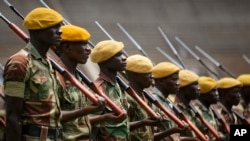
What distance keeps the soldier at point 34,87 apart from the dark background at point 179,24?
491cm

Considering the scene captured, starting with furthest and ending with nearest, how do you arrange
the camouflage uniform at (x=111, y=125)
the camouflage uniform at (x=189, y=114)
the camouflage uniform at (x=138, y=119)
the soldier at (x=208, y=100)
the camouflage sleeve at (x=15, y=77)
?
1. the soldier at (x=208, y=100)
2. the camouflage uniform at (x=189, y=114)
3. the camouflage uniform at (x=138, y=119)
4. the camouflage uniform at (x=111, y=125)
5. the camouflage sleeve at (x=15, y=77)

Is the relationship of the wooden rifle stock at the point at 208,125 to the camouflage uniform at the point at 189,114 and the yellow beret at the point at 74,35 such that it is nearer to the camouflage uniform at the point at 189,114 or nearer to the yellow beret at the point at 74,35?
the camouflage uniform at the point at 189,114

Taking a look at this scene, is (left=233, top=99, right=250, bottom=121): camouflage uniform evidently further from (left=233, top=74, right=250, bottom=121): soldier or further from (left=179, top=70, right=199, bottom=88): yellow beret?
(left=179, top=70, right=199, bottom=88): yellow beret

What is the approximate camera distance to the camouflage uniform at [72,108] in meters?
6.03

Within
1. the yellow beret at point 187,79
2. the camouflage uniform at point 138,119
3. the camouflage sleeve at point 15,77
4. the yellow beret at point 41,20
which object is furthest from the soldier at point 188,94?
the camouflage sleeve at point 15,77

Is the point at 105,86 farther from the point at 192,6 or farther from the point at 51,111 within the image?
the point at 192,6

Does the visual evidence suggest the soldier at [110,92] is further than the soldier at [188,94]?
No

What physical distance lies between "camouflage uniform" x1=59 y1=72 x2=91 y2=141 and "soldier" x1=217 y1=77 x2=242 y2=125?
143 inches

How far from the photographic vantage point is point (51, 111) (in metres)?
5.49

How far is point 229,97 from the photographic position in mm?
9695

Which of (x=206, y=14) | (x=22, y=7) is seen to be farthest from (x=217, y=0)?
(x=22, y=7)

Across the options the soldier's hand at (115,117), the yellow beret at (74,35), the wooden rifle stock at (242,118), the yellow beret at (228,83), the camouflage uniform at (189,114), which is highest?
the yellow beret at (74,35)

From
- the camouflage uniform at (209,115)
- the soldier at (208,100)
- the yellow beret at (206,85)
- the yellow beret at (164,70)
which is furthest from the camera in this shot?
the yellow beret at (206,85)

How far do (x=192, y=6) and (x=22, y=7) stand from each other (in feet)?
16.9
